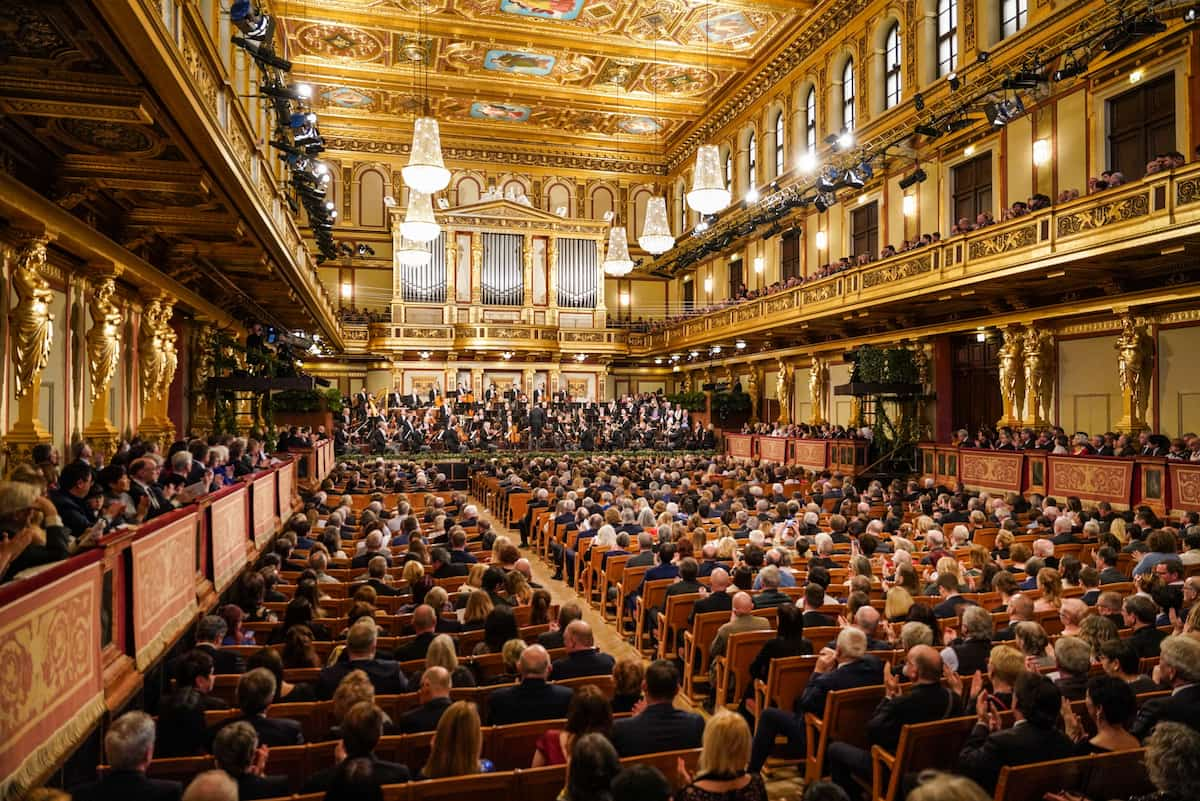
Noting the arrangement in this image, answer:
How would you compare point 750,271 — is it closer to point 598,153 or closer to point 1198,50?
point 598,153

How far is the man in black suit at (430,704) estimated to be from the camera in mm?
3436

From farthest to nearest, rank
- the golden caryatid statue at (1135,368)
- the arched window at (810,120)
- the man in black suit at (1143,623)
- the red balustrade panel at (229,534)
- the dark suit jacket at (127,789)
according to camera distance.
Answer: the arched window at (810,120)
the golden caryatid statue at (1135,368)
the red balustrade panel at (229,534)
the man in black suit at (1143,623)
the dark suit jacket at (127,789)

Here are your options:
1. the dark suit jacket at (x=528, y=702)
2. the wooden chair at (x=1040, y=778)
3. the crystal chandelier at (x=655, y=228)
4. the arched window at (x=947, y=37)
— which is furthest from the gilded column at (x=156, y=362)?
the arched window at (x=947, y=37)

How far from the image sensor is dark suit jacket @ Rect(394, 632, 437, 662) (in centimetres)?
461

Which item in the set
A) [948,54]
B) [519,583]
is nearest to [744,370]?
[948,54]

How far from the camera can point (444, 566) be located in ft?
22.1

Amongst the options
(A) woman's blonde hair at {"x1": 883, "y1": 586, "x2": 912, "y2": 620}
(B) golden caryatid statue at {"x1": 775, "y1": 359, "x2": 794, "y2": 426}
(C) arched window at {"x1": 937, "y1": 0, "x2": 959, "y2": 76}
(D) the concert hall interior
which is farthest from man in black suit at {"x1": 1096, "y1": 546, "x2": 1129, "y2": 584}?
(B) golden caryatid statue at {"x1": 775, "y1": 359, "x2": 794, "y2": 426}

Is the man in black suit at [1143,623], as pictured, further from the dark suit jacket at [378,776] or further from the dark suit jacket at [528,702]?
the dark suit jacket at [378,776]

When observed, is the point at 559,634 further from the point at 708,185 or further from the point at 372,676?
the point at 708,185

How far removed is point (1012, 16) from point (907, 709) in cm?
1624

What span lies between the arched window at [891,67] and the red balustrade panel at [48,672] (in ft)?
63.9

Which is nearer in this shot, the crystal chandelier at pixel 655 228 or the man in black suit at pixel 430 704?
the man in black suit at pixel 430 704

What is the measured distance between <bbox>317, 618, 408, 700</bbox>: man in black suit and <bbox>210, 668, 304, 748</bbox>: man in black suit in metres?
0.56

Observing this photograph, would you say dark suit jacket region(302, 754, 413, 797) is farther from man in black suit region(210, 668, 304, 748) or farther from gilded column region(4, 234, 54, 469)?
gilded column region(4, 234, 54, 469)
